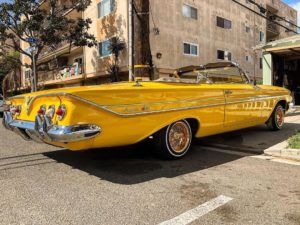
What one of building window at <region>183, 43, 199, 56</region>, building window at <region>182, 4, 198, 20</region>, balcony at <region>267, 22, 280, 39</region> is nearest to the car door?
building window at <region>183, 43, 199, 56</region>

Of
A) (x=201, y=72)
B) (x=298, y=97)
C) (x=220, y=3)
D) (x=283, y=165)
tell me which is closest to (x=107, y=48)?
(x=220, y=3)

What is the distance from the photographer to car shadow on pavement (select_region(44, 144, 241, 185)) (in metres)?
4.60

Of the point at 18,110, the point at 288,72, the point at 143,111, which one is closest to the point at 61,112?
the point at 143,111

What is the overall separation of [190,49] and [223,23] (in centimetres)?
496

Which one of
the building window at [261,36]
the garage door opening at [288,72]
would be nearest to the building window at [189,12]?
the garage door opening at [288,72]

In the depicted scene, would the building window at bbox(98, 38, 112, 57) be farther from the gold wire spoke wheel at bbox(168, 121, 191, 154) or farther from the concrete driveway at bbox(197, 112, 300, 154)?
the gold wire spoke wheel at bbox(168, 121, 191, 154)

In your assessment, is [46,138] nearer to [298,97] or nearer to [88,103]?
[88,103]

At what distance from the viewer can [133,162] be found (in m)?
5.30

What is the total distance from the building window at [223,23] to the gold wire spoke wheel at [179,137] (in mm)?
19538

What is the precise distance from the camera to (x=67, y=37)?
19.9 m

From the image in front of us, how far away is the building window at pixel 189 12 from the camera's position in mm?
20461

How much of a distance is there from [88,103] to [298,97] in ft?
50.4

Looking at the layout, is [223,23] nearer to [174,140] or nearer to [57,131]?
[174,140]

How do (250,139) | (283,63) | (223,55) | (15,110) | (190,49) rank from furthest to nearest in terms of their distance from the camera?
(223,55), (190,49), (283,63), (250,139), (15,110)
